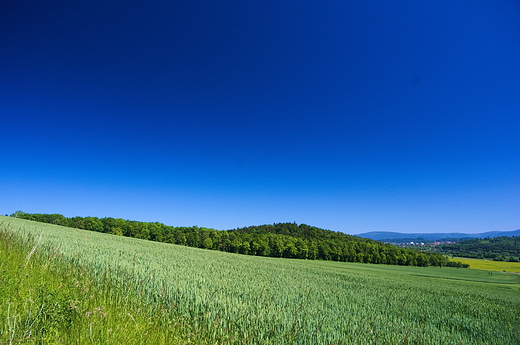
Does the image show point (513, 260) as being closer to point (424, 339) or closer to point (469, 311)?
point (469, 311)

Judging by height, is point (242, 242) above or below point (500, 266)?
above

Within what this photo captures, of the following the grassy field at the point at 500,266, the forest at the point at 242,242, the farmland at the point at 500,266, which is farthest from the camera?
the forest at the point at 242,242

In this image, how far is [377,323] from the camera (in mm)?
6590

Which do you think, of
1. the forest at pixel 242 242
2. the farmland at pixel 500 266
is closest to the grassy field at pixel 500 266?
the farmland at pixel 500 266

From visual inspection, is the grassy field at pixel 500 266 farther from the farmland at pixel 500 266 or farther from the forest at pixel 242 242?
the forest at pixel 242 242

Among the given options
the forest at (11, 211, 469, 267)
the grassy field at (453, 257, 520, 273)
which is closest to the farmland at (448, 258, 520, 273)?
the grassy field at (453, 257, 520, 273)

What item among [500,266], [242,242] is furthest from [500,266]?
[242,242]

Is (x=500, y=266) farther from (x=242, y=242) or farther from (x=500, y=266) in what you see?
(x=242, y=242)

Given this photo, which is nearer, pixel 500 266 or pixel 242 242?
pixel 242 242

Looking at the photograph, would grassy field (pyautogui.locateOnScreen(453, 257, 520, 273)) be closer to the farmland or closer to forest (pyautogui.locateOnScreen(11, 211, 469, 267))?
the farmland

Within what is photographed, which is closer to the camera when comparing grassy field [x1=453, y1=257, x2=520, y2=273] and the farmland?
grassy field [x1=453, y1=257, x2=520, y2=273]

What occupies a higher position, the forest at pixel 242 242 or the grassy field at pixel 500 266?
the forest at pixel 242 242

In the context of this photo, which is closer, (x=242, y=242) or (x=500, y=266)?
(x=242, y=242)

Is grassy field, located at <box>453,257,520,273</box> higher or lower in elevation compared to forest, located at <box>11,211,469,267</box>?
lower
